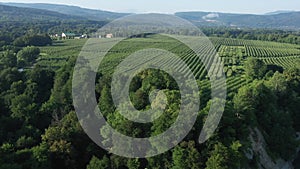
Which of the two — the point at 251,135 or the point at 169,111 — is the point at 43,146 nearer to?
the point at 169,111

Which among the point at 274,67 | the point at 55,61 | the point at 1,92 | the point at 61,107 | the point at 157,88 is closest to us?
the point at 157,88

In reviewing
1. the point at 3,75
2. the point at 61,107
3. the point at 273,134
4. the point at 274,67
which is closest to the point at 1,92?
the point at 3,75

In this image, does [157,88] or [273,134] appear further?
[273,134]

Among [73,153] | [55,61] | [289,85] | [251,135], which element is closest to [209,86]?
[289,85]

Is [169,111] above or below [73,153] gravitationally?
above

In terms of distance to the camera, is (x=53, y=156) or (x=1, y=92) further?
(x=1, y=92)

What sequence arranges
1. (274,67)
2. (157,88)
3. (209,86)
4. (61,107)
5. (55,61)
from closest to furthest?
(157,88) < (61,107) < (209,86) < (274,67) < (55,61)

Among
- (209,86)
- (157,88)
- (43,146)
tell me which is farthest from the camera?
(209,86)

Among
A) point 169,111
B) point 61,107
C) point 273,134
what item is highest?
point 169,111

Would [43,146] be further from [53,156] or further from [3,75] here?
[3,75]
